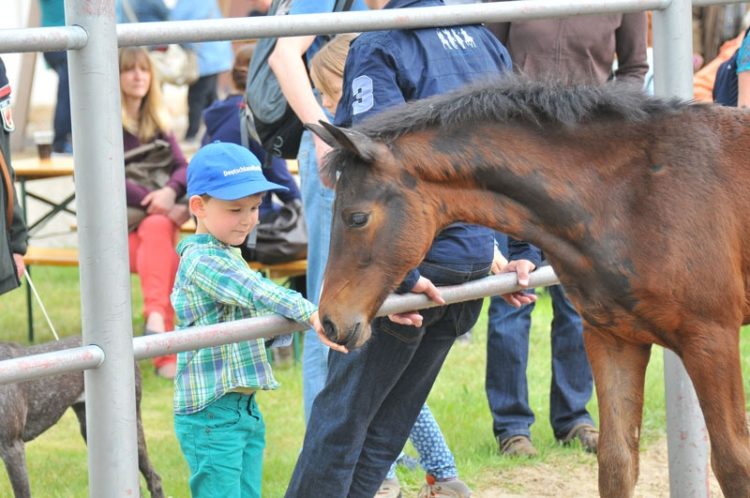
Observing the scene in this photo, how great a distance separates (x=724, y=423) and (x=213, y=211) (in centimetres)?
152

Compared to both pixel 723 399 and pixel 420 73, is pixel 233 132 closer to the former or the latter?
pixel 420 73

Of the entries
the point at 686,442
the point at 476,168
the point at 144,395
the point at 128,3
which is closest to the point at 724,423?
the point at 686,442

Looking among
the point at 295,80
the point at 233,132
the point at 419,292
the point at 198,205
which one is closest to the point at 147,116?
the point at 233,132

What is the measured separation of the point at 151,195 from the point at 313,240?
2.70 metres

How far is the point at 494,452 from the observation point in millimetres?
5375

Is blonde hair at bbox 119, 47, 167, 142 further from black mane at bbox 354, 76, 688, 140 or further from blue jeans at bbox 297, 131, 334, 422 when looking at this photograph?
black mane at bbox 354, 76, 688, 140

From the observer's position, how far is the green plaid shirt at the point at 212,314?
3531 mm

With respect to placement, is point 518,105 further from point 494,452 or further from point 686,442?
point 494,452

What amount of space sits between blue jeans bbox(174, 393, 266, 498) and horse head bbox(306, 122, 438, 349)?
0.80 meters

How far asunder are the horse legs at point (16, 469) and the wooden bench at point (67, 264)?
2.87 meters

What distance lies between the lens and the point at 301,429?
589 cm

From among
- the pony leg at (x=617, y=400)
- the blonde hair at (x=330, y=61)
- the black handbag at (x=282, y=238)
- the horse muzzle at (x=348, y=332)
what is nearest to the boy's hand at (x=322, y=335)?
the horse muzzle at (x=348, y=332)

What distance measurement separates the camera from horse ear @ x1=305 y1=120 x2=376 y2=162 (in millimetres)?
2891

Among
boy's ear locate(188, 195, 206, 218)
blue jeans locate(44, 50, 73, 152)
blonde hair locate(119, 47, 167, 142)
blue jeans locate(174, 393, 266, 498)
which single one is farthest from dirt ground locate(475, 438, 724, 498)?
blue jeans locate(44, 50, 73, 152)
